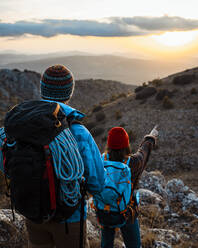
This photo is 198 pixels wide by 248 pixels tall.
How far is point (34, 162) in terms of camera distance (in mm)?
1522

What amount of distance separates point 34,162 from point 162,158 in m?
11.8

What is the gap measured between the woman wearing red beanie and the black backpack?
2.71 feet

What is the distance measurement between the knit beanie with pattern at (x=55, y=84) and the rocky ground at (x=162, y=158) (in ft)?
8.95

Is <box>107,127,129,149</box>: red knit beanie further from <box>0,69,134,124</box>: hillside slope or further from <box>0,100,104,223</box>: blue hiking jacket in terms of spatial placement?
<box>0,69,134,124</box>: hillside slope

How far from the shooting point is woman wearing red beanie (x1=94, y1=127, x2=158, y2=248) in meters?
2.33

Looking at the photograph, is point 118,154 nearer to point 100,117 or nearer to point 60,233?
point 60,233

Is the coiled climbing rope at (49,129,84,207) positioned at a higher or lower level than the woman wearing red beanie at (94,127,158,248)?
higher

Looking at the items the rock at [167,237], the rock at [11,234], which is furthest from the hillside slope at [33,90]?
the rock at [167,237]

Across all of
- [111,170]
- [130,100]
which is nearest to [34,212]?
[111,170]

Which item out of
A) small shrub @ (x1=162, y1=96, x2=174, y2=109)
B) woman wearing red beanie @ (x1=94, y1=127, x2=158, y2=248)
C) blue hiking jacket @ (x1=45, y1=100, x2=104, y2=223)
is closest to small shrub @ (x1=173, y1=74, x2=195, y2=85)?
small shrub @ (x1=162, y1=96, x2=174, y2=109)

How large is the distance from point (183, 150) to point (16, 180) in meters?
12.5

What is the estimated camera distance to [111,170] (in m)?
2.34

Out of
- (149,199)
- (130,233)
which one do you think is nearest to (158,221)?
(149,199)

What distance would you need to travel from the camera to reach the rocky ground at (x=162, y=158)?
4.20m
